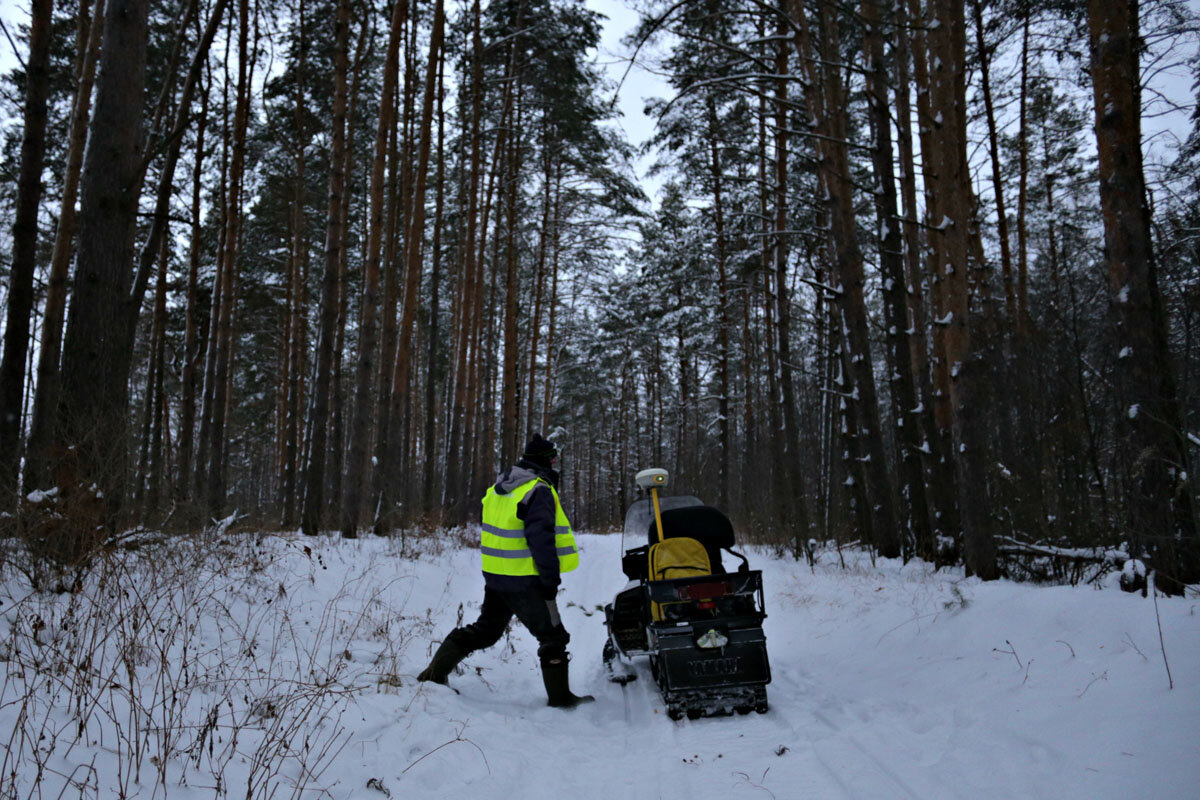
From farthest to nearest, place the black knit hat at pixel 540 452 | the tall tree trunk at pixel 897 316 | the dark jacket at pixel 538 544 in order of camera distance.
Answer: the tall tree trunk at pixel 897 316 → the black knit hat at pixel 540 452 → the dark jacket at pixel 538 544

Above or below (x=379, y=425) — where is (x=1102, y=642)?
below

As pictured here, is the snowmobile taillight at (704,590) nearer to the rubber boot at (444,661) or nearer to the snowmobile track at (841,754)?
the snowmobile track at (841,754)

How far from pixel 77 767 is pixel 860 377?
9861 mm

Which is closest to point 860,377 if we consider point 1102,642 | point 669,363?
point 1102,642

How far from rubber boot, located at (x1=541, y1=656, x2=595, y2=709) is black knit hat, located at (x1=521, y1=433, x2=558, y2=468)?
1388 mm

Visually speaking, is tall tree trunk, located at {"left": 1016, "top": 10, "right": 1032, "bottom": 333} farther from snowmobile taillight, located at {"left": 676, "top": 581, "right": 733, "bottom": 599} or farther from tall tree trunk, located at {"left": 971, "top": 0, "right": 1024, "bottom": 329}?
snowmobile taillight, located at {"left": 676, "top": 581, "right": 733, "bottom": 599}

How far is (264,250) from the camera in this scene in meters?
20.2

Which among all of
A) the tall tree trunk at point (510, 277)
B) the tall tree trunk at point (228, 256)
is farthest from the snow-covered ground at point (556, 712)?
the tall tree trunk at point (510, 277)

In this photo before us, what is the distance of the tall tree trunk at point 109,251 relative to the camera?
5121 mm

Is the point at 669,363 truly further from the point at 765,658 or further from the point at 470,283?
the point at 765,658

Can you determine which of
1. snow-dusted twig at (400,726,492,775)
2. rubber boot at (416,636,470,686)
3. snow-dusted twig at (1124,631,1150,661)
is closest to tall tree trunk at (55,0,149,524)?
rubber boot at (416,636,470,686)

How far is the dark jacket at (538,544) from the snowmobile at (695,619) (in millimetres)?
707

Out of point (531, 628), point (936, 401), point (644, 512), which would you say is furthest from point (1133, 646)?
point (936, 401)

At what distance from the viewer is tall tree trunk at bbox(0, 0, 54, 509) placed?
22.0 ft
